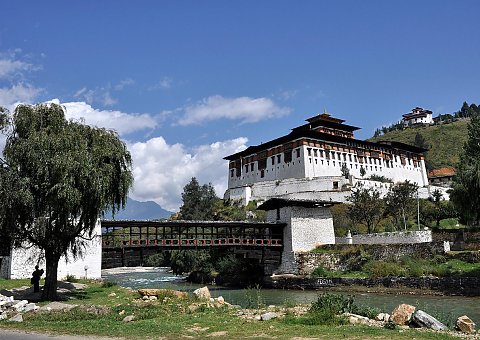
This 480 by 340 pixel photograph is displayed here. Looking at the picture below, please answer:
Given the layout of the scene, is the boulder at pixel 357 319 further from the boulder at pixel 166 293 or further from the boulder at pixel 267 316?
the boulder at pixel 166 293

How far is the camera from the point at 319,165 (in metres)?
75.5

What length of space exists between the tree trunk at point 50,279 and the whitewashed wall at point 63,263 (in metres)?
A: 10.8

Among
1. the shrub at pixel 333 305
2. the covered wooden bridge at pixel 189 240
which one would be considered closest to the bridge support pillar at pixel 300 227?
the covered wooden bridge at pixel 189 240

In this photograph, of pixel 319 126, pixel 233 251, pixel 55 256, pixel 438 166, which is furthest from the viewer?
pixel 438 166

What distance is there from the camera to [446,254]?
33.3 m

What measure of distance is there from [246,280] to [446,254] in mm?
18572

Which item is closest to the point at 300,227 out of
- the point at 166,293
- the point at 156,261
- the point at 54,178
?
the point at 166,293

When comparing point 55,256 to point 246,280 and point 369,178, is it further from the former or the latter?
point 369,178

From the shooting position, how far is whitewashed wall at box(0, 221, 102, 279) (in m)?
30.7

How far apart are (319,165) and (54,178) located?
6112 cm

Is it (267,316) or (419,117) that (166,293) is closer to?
(267,316)

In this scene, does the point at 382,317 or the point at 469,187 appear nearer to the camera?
the point at 382,317

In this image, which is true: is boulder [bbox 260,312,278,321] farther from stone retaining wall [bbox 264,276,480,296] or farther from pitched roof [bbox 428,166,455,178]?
pitched roof [bbox 428,166,455,178]

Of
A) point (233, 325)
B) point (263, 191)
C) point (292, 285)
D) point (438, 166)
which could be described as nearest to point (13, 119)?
point (233, 325)
